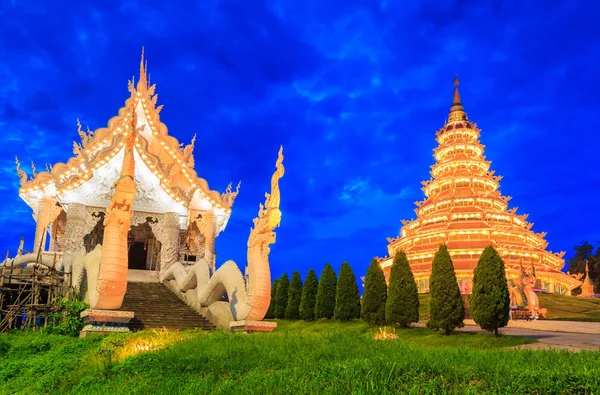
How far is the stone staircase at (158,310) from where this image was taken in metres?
18.2

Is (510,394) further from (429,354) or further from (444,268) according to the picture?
(444,268)

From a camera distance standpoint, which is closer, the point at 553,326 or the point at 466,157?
the point at 553,326

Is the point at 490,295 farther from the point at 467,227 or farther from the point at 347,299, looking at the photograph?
the point at 467,227

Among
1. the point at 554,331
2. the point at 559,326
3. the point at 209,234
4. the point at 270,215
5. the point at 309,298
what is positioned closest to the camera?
the point at 270,215

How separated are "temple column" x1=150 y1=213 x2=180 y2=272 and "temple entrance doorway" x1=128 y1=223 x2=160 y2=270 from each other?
394 centimetres

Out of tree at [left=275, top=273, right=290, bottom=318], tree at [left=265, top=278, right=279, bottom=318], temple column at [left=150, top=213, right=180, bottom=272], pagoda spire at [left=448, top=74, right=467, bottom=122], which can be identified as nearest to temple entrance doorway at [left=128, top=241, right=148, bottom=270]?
temple column at [left=150, top=213, right=180, bottom=272]

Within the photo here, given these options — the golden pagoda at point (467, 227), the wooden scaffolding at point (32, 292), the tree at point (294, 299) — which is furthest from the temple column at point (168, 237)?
the golden pagoda at point (467, 227)

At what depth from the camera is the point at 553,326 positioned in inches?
890

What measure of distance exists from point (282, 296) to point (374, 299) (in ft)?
33.9

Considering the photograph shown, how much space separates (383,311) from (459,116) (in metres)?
34.9

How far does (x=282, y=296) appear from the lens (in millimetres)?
32094

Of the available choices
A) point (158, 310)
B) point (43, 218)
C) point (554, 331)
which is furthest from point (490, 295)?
point (43, 218)

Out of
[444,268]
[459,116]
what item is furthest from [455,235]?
[444,268]

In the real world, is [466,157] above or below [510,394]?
above
